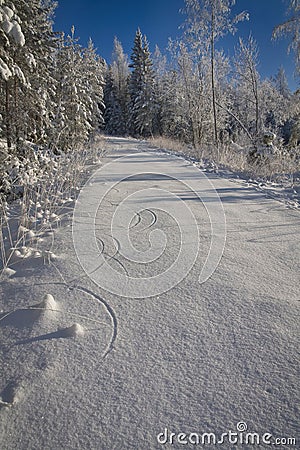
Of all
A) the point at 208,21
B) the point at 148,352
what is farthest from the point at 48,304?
the point at 208,21

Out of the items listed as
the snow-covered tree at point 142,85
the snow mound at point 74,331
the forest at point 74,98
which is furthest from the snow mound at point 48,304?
the snow-covered tree at point 142,85

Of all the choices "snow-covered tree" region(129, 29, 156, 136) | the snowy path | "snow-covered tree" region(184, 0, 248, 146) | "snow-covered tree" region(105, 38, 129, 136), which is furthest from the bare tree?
"snow-covered tree" region(105, 38, 129, 136)

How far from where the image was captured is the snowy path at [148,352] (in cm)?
77

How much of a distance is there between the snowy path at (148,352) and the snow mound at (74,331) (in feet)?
0.07

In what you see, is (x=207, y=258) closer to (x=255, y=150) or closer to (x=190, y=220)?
(x=190, y=220)

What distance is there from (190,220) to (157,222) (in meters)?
0.33

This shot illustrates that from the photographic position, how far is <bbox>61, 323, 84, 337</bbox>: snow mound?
1.08m

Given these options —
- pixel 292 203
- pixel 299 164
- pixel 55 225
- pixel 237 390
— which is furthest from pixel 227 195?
pixel 299 164

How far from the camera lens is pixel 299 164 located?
6.72 metres

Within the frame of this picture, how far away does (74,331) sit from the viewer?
1091 millimetres

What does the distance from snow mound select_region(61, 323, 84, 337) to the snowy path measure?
21 mm

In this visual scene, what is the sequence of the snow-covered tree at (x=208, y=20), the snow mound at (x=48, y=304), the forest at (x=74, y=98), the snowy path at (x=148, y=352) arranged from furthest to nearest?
the snow-covered tree at (x=208, y=20)
the forest at (x=74, y=98)
the snow mound at (x=48, y=304)
the snowy path at (x=148, y=352)

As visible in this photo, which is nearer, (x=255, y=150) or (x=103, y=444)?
(x=103, y=444)

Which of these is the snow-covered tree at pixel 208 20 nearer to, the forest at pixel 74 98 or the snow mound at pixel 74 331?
the forest at pixel 74 98
